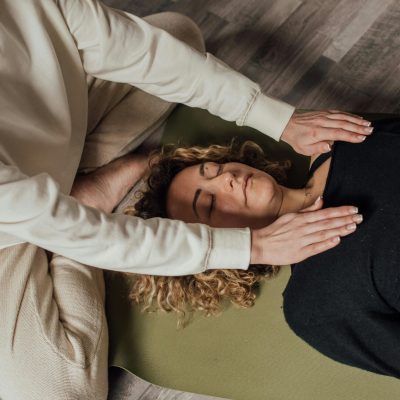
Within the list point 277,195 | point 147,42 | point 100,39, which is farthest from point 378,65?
point 100,39

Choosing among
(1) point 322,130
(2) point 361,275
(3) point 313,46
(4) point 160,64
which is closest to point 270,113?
(1) point 322,130

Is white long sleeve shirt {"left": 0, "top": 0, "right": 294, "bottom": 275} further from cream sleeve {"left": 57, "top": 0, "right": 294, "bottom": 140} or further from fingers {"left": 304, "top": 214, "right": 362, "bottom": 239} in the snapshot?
fingers {"left": 304, "top": 214, "right": 362, "bottom": 239}

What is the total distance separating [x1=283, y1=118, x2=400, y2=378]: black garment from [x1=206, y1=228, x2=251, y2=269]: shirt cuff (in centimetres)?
16

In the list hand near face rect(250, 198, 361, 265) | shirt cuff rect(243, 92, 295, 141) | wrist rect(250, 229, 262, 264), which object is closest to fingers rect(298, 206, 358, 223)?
hand near face rect(250, 198, 361, 265)

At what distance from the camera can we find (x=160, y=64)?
1.38 m

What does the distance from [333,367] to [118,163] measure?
0.89m

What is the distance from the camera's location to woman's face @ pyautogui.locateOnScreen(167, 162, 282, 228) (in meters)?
1.36

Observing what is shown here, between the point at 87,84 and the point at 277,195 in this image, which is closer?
the point at 277,195

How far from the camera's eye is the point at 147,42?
53.6 inches

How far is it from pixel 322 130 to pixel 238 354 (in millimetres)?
665

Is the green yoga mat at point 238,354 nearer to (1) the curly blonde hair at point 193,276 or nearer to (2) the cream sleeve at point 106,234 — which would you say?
(1) the curly blonde hair at point 193,276

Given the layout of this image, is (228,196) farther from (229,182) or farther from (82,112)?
(82,112)

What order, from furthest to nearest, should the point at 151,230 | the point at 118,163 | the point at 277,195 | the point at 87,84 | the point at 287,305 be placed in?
the point at 118,163
the point at 87,84
the point at 277,195
the point at 287,305
the point at 151,230

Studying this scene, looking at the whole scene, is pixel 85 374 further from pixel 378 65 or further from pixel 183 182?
pixel 378 65
